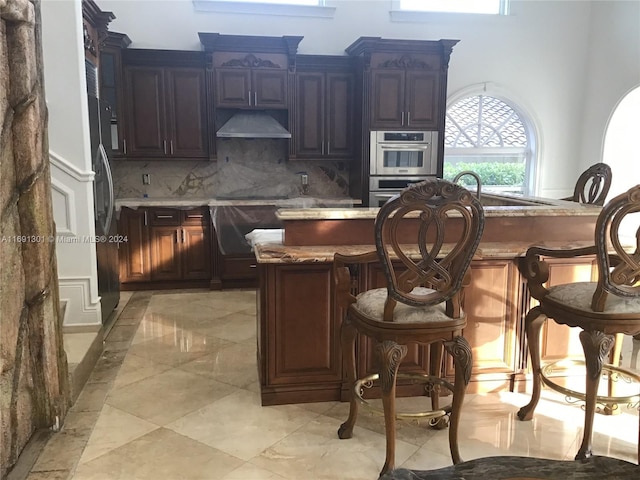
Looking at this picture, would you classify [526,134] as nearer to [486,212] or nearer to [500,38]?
[500,38]

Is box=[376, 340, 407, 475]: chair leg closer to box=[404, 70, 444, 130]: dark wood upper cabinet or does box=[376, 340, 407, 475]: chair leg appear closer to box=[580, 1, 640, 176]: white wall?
box=[404, 70, 444, 130]: dark wood upper cabinet

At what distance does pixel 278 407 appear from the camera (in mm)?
2908

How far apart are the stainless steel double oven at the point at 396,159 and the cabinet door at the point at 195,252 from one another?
177 cm

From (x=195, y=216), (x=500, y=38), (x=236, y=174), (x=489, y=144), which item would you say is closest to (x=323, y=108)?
(x=236, y=174)

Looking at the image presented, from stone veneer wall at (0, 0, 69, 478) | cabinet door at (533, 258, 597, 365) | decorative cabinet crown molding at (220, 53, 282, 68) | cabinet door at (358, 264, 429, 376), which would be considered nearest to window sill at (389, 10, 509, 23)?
decorative cabinet crown molding at (220, 53, 282, 68)

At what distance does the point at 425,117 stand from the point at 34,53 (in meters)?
4.14

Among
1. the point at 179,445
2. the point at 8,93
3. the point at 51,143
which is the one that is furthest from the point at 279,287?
the point at 51,143

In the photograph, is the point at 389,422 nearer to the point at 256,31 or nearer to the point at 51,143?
the point at 51,143

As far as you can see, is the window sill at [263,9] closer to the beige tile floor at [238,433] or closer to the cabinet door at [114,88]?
the cabinet door at [114,88]

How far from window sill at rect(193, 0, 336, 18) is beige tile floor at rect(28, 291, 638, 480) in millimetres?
3857

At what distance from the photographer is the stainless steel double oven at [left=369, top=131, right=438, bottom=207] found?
5719mm

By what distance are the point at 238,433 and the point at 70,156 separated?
2.13 m

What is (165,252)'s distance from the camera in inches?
216

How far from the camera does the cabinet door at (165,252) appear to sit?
17.9 feet
